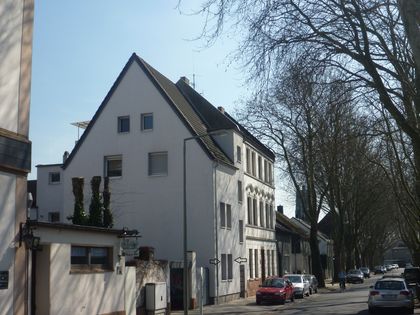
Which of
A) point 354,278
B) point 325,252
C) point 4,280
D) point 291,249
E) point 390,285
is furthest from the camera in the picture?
point 325,252

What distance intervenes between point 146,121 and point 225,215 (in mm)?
7653

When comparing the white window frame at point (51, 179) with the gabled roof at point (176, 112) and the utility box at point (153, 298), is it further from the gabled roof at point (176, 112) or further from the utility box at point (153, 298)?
the utility box at point (153, 298)

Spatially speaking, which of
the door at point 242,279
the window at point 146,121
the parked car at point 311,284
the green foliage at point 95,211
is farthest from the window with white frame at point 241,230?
the green foliage at point 95,211

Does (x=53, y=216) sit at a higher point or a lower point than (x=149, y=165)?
lower

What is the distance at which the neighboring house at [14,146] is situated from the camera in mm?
13047

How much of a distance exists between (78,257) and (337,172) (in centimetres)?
3446

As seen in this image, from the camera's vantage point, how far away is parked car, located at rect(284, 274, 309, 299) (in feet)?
131

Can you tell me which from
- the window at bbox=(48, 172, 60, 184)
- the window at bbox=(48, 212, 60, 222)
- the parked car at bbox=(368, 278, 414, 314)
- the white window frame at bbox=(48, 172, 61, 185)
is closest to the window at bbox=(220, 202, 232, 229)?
the parked car at bbox=(368, 278, 414, 314)

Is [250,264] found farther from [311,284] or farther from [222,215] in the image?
[222,215]

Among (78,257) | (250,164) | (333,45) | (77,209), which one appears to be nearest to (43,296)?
(78,257)

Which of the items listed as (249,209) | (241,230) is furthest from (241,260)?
(249,209)

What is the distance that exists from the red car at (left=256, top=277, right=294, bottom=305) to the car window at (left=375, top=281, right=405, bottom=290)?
26.2 ft

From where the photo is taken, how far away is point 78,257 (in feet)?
60.8

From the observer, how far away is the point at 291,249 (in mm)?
60031
